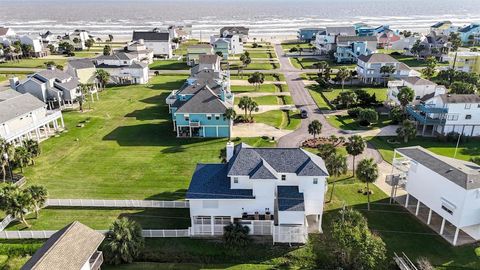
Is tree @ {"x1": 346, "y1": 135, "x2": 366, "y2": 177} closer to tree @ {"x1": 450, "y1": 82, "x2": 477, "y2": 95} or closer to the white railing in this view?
the white railing

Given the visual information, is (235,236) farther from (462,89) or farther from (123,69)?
(123,69)

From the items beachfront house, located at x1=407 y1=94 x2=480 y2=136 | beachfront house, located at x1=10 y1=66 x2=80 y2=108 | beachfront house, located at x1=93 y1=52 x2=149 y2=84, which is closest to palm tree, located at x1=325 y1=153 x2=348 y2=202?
beachfront house, located at x1=407 y1=94 x2=480 y2=136

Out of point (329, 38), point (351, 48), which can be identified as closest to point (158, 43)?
point (329, 38)

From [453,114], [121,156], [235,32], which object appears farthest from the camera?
[235,32]

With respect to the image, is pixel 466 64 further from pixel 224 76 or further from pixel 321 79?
pixel 224 76

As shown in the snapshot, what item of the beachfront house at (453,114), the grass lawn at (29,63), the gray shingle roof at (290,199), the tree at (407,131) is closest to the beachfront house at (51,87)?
the grass lawn at (29,63)

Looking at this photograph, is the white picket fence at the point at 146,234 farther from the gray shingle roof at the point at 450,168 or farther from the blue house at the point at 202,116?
the blue house at the point at 202,116

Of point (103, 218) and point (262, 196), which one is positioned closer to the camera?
point (262, 196)
